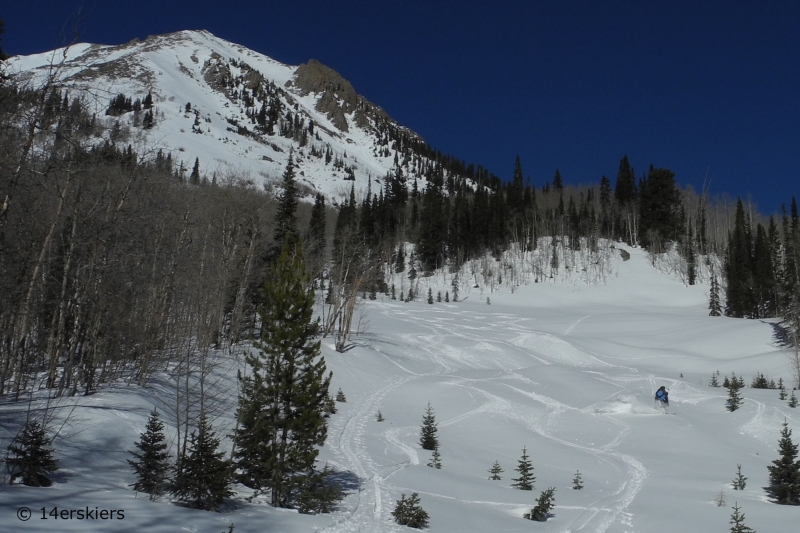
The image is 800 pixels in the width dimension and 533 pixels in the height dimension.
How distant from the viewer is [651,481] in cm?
1519

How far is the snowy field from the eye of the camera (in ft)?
34.2

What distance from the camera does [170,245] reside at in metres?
24.8

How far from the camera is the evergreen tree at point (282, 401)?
11422mm

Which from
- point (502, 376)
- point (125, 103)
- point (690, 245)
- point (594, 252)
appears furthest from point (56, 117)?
point (125, 103)

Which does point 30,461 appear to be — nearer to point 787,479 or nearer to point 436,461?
point 436,461

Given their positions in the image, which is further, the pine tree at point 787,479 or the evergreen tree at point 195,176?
the evergreen tree at point 195,176

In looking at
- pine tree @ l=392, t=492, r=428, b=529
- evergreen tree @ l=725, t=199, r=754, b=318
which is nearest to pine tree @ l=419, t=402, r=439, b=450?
pine tree @ l=392, t=492, r=428, b=529

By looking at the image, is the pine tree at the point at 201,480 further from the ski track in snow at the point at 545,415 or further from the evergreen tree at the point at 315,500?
the ski track in snow at the point at 545,415

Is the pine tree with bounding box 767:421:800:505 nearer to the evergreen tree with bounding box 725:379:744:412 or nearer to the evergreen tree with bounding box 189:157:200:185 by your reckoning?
the evergreen tree with bounding box 725:379:744:412

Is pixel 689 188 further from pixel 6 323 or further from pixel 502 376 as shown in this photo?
pixel 6 323

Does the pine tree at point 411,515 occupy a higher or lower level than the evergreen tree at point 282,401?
lower

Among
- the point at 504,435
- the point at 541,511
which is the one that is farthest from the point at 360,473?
the point at 504,435

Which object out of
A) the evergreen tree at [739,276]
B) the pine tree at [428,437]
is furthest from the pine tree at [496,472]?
the evergreen tree at [739,276]

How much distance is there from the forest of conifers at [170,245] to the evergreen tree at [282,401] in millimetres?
1908
